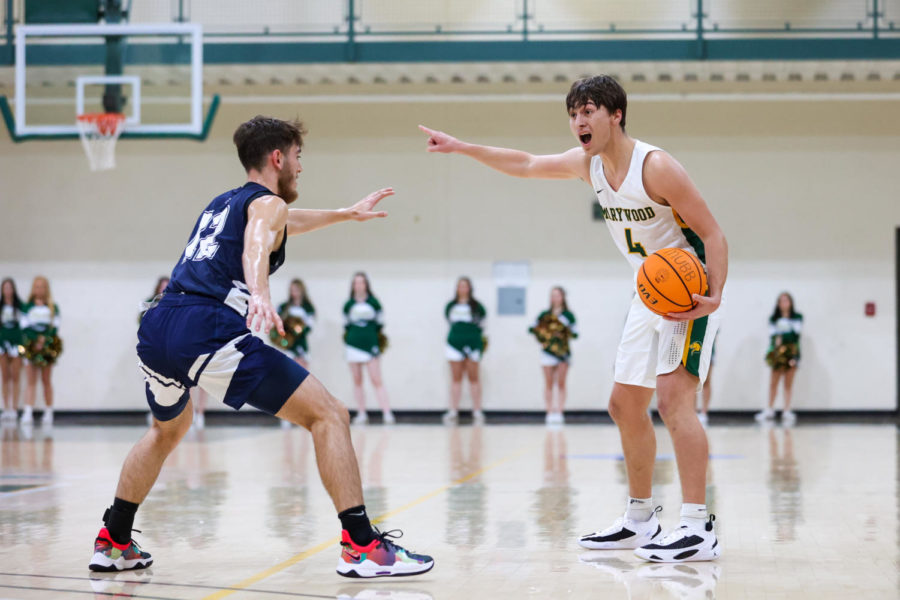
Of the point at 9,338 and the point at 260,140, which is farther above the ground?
the point at 260,140

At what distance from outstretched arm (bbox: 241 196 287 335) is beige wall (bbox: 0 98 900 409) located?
11.4m

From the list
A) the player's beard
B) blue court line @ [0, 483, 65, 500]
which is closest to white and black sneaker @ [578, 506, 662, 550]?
the player's beard

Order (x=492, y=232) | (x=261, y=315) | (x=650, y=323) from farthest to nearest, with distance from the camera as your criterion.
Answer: (x=492, y=232), (x=650, y=323), (x=261, y=315)

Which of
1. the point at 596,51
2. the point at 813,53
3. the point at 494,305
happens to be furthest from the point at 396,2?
the point at 813,53

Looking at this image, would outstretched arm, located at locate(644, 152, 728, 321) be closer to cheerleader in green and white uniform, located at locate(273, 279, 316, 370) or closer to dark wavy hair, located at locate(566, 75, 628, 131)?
dark wavy hair, located at locate(566, 75, 628, 131)

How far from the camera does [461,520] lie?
5.20 metres

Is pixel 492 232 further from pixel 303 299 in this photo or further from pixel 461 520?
pixel 461 520

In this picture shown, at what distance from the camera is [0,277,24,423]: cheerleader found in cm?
1398

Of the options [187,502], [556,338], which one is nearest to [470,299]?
[556,338]

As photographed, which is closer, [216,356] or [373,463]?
[216,356]

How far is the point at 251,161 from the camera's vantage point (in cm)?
391

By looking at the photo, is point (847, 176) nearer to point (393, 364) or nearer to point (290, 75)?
point (393, 364)

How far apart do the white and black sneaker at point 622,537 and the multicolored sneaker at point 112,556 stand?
1.82 metres

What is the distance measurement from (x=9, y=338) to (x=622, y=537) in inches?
466
